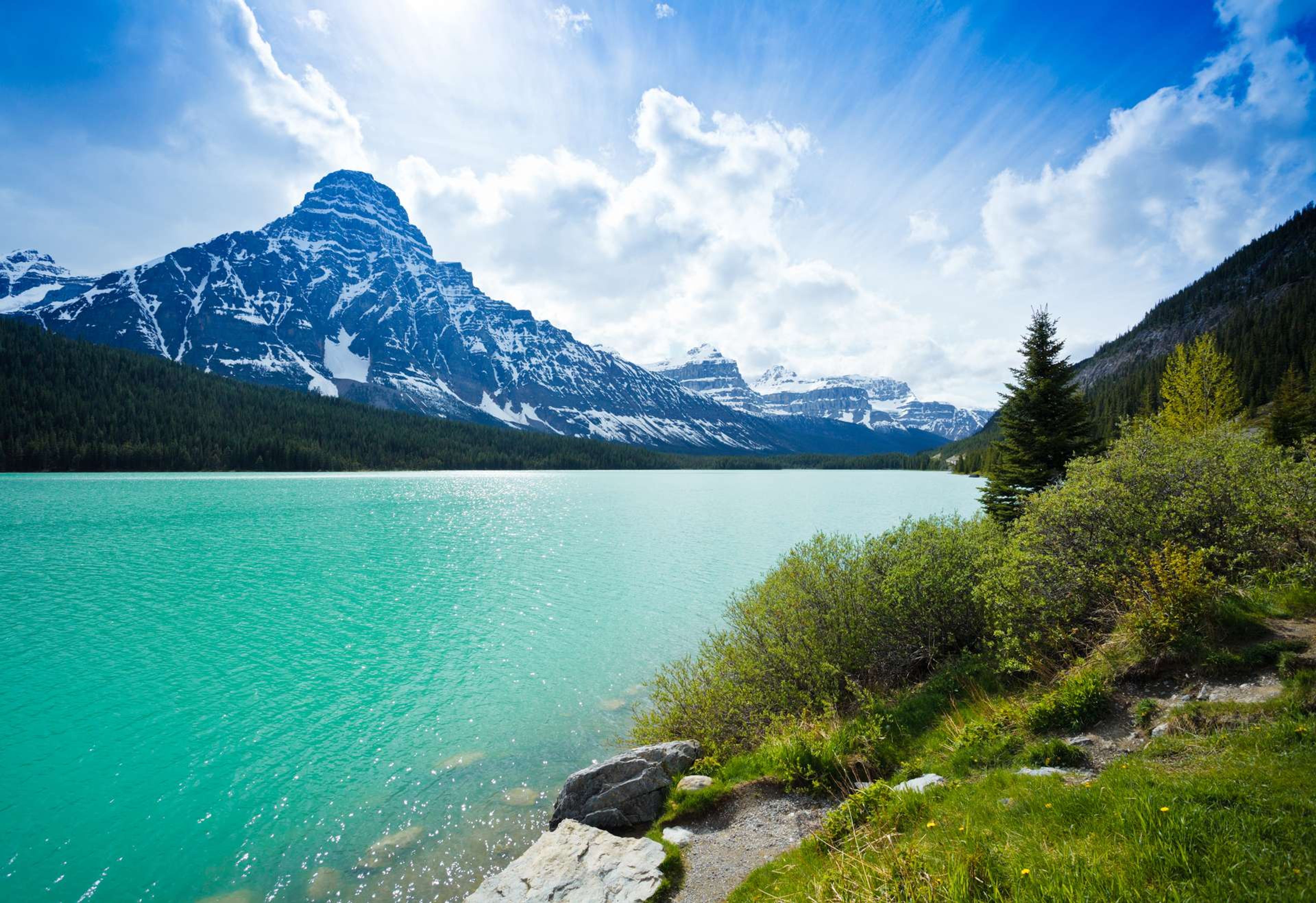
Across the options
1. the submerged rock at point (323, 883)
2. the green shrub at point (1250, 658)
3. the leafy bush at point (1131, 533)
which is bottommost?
the submerged rock at point (323, 883)

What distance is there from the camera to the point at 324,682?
19.8 meters

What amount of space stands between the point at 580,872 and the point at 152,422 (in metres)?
196

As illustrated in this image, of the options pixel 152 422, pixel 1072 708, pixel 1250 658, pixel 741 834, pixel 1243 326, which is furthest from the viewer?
pixel 152 422

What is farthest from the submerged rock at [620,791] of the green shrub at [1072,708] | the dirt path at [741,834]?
the green shrub at [1072,708]

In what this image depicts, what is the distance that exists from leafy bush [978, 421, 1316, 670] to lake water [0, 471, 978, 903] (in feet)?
38.8

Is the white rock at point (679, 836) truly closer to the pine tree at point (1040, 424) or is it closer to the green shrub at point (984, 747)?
the green shrub at point (984, 747)

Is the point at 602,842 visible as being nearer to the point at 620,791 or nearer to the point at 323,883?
the point at 620,791

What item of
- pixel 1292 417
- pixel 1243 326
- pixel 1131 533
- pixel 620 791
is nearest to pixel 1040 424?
pixel 1131 533

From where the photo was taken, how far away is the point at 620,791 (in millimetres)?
11703

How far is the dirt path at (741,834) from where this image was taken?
836 centimetres

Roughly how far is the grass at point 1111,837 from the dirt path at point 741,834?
70 centimetres

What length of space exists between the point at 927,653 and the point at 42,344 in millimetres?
250850

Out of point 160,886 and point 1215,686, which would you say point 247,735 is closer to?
point 160,886

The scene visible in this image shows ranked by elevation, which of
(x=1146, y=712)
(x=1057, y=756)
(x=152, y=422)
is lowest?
(x=1057, y=756)
